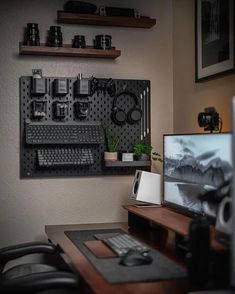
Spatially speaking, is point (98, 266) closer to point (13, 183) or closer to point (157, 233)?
point (157, 233)

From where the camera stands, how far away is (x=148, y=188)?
9.50 feet

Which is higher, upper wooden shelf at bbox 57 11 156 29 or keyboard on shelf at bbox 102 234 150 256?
upper wooden shelf at bbox 57 11 156 29

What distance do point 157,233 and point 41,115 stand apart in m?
1.07

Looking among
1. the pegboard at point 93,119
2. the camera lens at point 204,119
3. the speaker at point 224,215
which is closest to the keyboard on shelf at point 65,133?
the pegboard at point 93,119

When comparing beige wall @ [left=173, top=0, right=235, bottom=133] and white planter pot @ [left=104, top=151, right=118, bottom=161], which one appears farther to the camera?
white planter pot @ [left=104, top=151, right=118, bottom=161]

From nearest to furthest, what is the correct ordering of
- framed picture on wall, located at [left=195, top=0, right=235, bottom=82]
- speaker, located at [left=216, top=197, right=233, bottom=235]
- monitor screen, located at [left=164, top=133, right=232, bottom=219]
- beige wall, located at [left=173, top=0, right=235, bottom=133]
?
speaker, located at [left=216, top=197, right=233, bottom=235] < monitor screen, located at [left=164, top=133, right=232, bottom=219] < framed picture on wall, located at [left=195, top=0, right=235, bottom=82] < beige wall, located at [left=173, top=0, right=235, bottom=133]

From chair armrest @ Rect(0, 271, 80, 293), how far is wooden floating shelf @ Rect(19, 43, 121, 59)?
1590 mm

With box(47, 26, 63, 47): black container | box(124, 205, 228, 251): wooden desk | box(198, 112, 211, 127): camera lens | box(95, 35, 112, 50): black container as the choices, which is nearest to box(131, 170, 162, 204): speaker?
box(124, 205, 228, 251): wooden desk

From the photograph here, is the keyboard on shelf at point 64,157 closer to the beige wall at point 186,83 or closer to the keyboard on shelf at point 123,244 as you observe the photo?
the beige wall at point 186,83

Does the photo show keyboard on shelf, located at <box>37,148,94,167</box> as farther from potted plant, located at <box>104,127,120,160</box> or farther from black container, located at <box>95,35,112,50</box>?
black container, located at <box>95,35,112,50</box>

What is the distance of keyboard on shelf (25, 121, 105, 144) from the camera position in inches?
120

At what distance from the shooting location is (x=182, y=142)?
2.52 m

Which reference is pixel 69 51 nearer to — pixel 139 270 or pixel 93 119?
pixel 93 119

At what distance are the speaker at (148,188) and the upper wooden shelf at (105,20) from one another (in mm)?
1020
